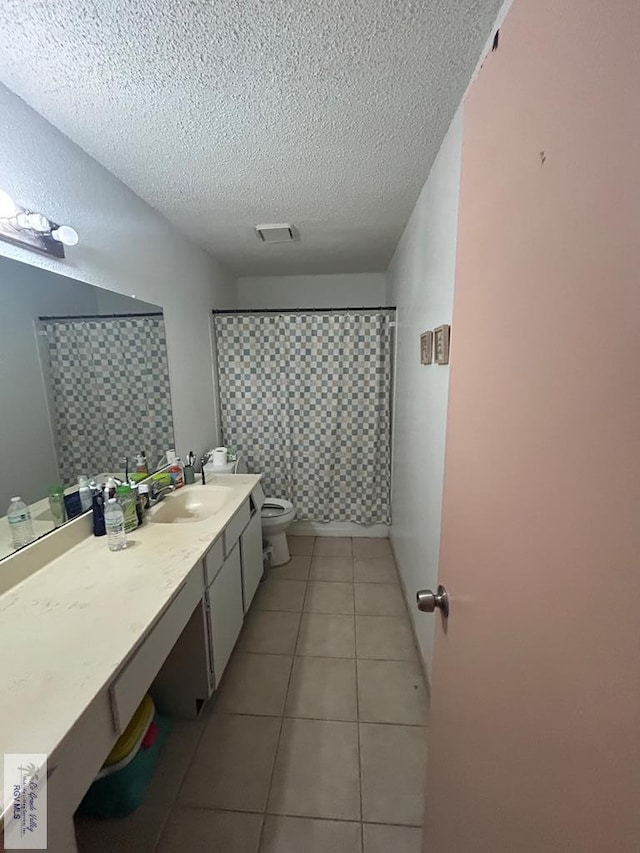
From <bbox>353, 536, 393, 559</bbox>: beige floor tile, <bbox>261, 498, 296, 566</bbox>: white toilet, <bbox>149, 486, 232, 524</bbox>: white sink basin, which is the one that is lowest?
<bbox>353, 536, 393, 559</bbox>: beige floor tile

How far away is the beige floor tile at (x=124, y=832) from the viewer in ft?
3.39

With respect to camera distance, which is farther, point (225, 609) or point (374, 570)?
point (374, 570)

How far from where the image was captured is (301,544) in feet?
9.21

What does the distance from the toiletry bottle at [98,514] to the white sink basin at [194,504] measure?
32cm

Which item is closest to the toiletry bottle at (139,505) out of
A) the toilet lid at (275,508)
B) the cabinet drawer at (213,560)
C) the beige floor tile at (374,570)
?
the cabinet drawer at (213,560)

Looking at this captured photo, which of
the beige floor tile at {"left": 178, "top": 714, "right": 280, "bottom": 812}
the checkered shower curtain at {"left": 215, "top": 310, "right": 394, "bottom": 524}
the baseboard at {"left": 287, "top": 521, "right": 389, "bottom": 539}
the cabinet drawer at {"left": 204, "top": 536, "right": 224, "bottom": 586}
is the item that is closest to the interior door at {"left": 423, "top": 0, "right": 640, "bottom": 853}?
the beige floor tile at {"left": 178, "top": 714, "right": 280, "bottom": 812}

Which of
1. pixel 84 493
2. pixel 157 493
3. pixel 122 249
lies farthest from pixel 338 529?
pixel 122 249

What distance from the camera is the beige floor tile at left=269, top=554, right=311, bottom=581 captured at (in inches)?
93.6

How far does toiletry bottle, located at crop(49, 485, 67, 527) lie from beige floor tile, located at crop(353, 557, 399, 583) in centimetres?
177

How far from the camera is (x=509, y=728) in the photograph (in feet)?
1.62

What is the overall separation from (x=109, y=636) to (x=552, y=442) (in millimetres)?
1048

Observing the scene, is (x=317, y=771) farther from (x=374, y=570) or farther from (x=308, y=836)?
(x=374, y=570)

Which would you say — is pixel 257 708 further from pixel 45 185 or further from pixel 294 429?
pixel 45 185

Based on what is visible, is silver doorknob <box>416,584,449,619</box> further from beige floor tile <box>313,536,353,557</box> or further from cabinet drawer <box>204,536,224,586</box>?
beige floor tile <box>313,536,353,557</box>
